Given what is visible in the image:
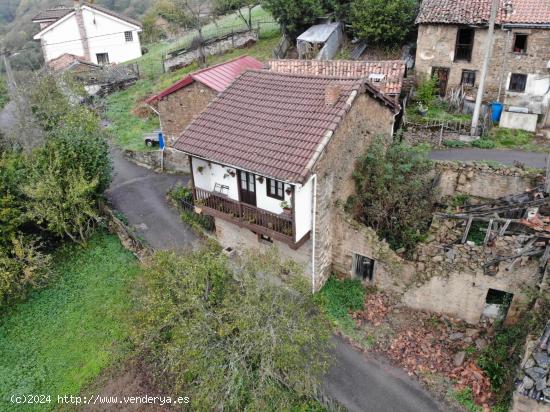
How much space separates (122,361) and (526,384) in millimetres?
14266

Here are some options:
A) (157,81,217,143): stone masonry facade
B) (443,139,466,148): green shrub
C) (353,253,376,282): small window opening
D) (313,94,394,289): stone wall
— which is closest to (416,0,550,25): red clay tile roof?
(443,139,466,148): green shrub

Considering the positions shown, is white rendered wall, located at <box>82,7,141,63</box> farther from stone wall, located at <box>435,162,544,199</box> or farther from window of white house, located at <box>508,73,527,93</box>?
stone wall, located at <box>435,162,544,199</box>

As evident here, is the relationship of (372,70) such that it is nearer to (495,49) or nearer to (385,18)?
(495,49)

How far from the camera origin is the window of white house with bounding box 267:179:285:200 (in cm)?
1700

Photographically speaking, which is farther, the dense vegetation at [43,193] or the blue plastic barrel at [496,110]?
the blue plastic barrel at [496,110]

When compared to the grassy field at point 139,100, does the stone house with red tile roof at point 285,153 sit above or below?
above

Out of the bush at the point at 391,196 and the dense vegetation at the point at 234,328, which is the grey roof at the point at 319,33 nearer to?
the bush at the point at 391,196

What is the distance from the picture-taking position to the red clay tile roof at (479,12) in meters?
27.3

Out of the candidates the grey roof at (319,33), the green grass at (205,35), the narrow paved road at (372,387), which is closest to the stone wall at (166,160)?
the grey roof at (319,33)

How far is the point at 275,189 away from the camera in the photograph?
17.2 meters

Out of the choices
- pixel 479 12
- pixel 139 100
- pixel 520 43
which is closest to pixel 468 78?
pixel 520 43

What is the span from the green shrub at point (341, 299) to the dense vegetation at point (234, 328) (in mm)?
2913

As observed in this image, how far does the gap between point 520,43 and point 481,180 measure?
495 inches

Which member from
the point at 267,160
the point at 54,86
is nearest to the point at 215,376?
the point at 267,160
